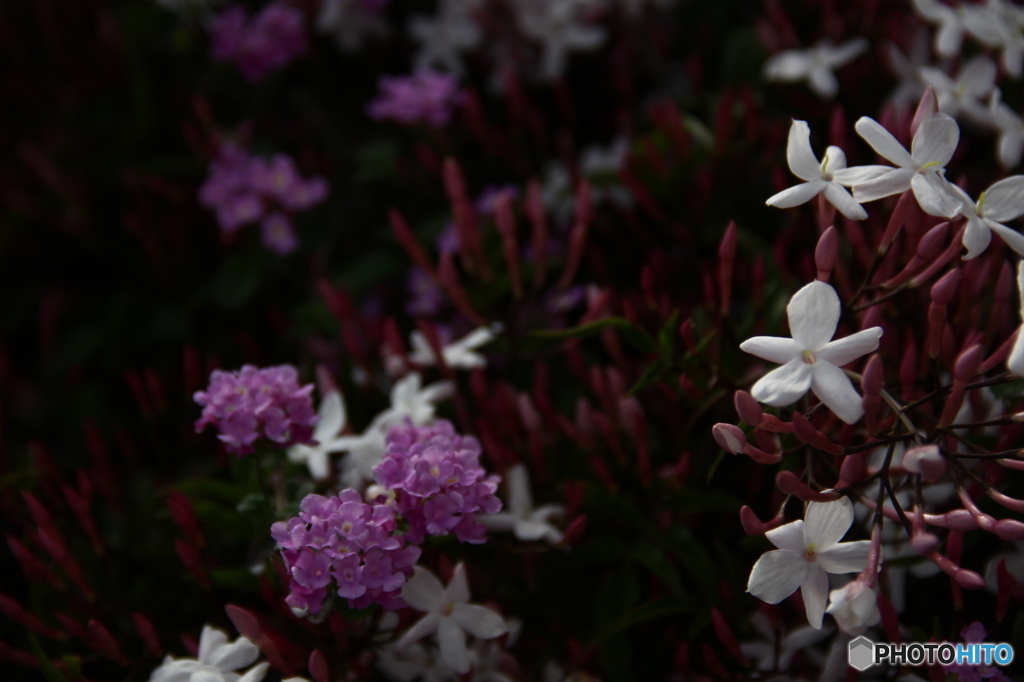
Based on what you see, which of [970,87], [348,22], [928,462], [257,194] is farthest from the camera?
[348,22]

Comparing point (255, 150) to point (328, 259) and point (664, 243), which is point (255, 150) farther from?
point (664, 243)

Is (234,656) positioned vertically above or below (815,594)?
above

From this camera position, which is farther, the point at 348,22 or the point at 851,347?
the point at 348,22

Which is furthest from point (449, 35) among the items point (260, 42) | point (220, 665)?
point (220, 665)

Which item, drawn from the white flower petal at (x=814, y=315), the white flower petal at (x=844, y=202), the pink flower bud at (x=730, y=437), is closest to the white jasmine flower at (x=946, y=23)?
the white flower petal at (x=844, y=202)

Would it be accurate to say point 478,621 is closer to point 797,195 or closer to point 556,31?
point 797,195

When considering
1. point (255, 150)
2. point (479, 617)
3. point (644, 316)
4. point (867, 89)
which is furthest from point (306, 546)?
point (867, 89)

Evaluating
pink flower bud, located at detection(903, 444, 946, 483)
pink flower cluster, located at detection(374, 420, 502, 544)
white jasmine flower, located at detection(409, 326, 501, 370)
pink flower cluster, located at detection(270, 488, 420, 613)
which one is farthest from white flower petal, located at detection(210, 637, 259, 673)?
pink flower bud, located at detection(903, 444, 946, 483)
